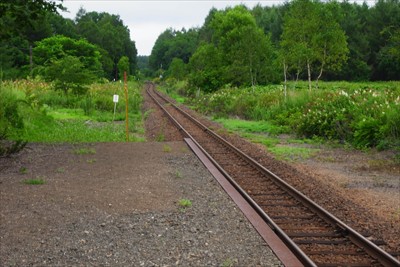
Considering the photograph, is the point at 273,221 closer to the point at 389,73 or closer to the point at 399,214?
the point at 399,214

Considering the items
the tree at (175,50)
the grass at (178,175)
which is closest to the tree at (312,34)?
the grass at (178,175)

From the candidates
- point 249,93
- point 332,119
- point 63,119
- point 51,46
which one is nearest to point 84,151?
point 332,119

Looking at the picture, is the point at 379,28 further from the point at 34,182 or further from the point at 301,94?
the point at 34,182

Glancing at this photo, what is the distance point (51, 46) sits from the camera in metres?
67.4

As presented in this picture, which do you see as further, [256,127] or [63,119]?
[63,119]

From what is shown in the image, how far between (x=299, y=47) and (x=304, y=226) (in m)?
19.4

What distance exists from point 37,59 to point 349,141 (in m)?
58.5

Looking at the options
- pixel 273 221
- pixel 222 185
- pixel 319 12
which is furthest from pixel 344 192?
pixel 319 12

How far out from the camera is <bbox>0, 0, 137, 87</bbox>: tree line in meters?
11.5

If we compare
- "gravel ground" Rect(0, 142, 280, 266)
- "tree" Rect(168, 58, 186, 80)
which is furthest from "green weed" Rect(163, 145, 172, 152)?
"tree" Rect(168, 58, 186, 80)

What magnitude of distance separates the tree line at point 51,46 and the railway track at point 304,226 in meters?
6.02

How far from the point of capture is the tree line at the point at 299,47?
26.0 metres

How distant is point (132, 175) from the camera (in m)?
10.7

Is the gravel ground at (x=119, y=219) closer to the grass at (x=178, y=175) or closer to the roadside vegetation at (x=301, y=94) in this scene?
the grass at (x=178, y=175)
